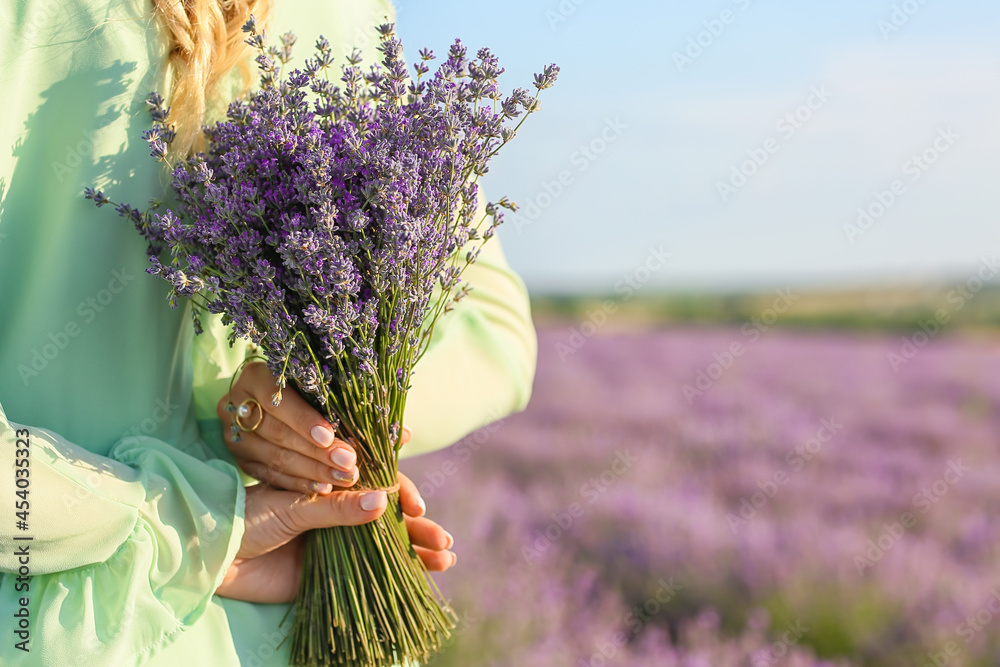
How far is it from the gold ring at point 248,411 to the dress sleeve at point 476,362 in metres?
0.31

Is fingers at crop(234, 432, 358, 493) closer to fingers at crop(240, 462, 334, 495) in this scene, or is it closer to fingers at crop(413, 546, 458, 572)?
fingers at crop(240, 462, 334, 495)

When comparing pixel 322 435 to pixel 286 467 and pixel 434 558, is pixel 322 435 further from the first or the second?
pixel 434 558

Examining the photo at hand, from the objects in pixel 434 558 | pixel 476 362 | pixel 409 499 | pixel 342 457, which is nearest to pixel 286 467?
pixel 342 457

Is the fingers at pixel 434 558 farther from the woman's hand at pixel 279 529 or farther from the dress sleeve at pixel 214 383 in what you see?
the dress sleeve at pixel 214 383

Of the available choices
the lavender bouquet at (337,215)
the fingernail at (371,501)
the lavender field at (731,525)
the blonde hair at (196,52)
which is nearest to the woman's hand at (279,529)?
the fingernail at (371,501)

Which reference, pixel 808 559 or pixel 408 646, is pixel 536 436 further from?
pixel 408 646

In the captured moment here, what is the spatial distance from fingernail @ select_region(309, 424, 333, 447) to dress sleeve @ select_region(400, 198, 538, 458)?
0.34 metres

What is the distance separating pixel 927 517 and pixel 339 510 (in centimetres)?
Answer: 371

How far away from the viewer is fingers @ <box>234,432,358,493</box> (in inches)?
48.3

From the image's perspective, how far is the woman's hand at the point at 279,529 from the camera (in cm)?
123

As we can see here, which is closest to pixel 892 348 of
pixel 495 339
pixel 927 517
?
pixel 927 517

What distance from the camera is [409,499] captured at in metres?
1.40

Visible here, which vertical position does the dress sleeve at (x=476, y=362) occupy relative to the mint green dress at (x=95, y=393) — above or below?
below

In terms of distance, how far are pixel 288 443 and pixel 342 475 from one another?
0.34ft
